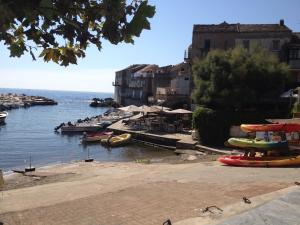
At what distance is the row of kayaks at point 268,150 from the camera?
2276cm

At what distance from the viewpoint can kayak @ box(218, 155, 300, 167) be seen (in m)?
22.5

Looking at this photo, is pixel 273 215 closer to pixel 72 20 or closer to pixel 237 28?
pixel 72 20

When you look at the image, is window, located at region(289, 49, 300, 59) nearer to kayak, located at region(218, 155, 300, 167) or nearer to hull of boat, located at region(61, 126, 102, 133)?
hull of boat, located at region(61, 126, 102, 133)

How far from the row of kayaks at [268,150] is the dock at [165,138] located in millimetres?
12320

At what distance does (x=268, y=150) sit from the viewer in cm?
2384

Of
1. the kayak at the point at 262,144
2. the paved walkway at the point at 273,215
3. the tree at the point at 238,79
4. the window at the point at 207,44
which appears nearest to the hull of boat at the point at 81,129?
the window at the point at 207,44

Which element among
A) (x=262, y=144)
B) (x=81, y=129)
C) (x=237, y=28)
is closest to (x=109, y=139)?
(x=81, y=129)

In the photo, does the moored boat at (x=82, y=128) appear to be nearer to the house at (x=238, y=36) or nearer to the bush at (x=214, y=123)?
the house at (x=238, y=36)

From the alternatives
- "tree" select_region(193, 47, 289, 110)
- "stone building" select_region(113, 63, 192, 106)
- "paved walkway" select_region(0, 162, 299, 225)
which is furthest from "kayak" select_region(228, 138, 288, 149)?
"stone building" select_region(113, 63, 192, 106)

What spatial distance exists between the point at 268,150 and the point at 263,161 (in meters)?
0.91

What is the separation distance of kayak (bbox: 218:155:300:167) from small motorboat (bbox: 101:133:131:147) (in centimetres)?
2059

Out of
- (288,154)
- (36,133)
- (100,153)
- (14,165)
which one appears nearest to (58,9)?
(288,154)

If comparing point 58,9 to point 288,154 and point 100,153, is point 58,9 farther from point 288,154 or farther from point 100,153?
point 100,153

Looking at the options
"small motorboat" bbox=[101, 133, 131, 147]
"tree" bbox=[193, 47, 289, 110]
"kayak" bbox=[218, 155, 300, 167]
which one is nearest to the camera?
"kayak" bbox=[218, 155, 300, 167]
